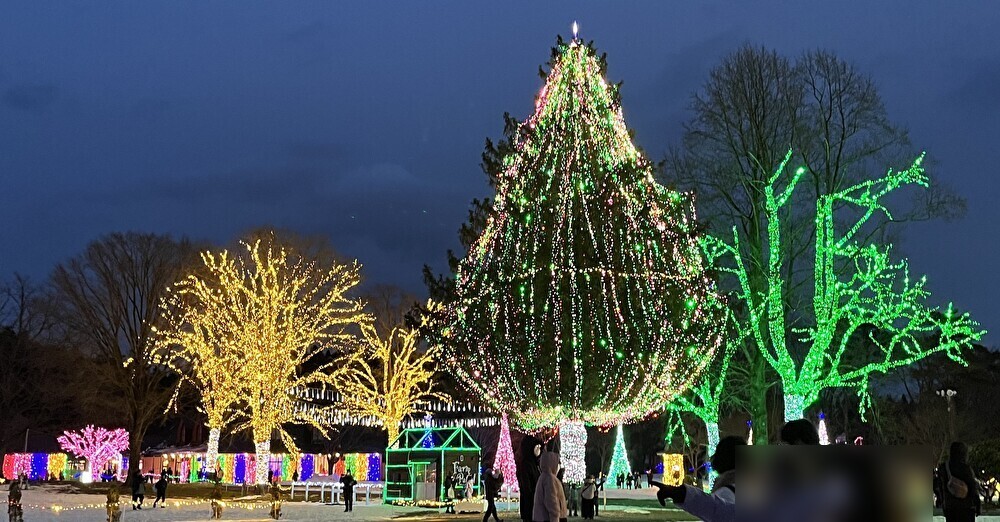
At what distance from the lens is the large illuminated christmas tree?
2225 cm

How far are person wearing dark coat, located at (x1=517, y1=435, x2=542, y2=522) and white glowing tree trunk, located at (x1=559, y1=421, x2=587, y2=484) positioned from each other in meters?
9.73

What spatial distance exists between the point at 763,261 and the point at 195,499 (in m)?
22.0

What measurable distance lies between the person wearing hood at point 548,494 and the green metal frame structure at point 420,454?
21473 mm

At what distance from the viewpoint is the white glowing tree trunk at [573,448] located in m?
24.0

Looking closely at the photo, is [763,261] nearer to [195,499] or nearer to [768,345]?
[768,345]

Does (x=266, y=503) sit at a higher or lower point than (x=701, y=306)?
lower

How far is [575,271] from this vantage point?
72.0 ft

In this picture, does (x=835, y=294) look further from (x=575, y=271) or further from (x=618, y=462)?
(x=618, y=462)

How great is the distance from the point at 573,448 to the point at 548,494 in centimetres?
1470

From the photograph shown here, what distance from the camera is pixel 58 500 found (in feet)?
114

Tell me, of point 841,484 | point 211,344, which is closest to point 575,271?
point 841,484

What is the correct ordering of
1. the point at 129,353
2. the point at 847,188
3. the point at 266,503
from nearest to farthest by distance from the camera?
the point at 847,188 → the point at 266,503 → the point at 129,353

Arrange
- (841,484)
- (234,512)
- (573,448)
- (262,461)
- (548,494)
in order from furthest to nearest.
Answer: (262,461) < (234,512) < (573,448) < (548,494) < (841,484)

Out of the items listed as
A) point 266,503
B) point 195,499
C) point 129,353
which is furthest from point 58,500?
point 129,353
